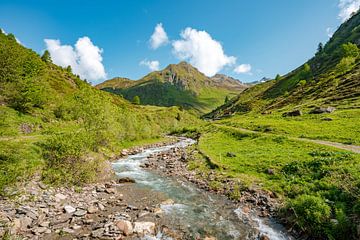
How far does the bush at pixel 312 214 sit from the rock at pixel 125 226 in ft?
39.2

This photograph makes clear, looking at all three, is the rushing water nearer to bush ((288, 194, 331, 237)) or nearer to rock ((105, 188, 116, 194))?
bush ((288, 194, 331, 237))

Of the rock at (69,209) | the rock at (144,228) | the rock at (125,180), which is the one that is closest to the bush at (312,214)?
the rock at (144,228)

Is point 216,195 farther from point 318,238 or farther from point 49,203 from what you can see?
point 49,203

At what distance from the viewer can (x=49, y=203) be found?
19.0 metres

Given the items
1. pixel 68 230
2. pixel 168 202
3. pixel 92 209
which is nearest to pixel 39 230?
pixel 68 230

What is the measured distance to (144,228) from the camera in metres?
16.3

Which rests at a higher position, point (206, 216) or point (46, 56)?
point (46, 56)

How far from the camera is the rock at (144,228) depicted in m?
16.0

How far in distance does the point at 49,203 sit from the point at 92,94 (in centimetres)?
3008

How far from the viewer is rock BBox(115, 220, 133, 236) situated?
15659 mm

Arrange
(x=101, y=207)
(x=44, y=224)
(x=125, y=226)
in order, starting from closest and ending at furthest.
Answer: (x=44, y=224), (x=125, y=226), (x=101, y=207)

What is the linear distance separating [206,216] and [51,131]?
1222 inches

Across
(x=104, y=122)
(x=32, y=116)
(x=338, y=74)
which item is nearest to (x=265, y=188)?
(x=104, y=122)

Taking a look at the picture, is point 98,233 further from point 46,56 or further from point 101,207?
point 46,56
